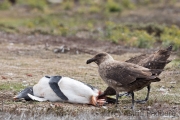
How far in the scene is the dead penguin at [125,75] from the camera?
779cm

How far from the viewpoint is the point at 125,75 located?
26.0 ft

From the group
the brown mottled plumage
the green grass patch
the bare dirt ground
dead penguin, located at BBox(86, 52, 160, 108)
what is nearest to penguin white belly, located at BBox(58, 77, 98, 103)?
the bare dirt ground

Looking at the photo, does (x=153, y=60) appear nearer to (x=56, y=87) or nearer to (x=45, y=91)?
(x=56, y=87)

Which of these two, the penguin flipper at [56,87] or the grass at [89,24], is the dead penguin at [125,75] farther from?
the grass at [89,24]

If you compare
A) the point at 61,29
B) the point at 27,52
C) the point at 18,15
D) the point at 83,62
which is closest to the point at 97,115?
the point at 83,62

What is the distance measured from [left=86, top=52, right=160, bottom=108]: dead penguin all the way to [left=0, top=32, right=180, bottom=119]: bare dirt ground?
36cm

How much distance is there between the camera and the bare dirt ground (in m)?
7.13

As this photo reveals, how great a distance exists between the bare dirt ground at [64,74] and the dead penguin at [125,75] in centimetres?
36

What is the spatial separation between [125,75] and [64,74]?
156 inches

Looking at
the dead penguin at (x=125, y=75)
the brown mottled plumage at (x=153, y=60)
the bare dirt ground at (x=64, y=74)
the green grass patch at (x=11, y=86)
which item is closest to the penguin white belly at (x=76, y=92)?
the bare dirt ground at (x=64, y=74)

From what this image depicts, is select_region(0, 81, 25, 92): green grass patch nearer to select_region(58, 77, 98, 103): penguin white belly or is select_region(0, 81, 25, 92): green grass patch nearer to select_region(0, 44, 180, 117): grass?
select_region(0, 44, 180, 117): grass

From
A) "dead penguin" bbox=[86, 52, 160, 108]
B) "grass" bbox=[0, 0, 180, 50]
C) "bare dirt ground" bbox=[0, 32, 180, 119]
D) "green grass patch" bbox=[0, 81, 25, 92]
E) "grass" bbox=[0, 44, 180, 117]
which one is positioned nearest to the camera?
"bare dirt ground" bbox=[0, 32, 180, 119]

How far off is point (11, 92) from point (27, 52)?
5.92 meters

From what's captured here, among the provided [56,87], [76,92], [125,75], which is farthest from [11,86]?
[125,75]
